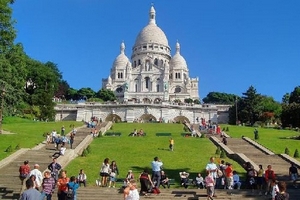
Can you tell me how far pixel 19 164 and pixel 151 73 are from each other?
9181cm

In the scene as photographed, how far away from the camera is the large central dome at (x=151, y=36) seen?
125 metres

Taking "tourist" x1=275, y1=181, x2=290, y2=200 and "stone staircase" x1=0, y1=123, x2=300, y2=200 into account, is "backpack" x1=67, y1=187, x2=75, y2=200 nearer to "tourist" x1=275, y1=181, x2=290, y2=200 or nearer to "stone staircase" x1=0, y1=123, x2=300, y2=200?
"stone staircase" x1=0, y1=123, x2=300, y2=200

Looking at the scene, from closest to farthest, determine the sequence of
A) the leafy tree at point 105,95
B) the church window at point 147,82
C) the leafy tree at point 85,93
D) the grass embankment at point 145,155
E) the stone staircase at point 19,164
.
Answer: the stone staircase at point 19,164, the grass embankment at point 145,155, the leafy tree at point 105,95, the leafy tree at point 85,93, the church window at point 147,82

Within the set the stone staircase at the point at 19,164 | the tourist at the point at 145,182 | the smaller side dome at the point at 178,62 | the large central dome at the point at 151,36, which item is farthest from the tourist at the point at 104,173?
the large central dome at the point at 151,36

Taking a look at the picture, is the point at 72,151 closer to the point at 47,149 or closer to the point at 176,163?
the point at 47,149

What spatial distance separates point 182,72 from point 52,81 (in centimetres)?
5255

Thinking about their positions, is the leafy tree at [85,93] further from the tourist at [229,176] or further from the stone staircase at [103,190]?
the tourist at [229,176]

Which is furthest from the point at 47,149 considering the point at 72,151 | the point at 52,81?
the point at 52,81

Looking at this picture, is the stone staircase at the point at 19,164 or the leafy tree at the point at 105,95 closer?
the stone staircase at the point at 19,164

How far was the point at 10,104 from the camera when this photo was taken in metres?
36.1

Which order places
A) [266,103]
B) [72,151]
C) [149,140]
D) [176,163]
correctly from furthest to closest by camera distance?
[266,103] → [149,140] → [72,151] → [176,163]

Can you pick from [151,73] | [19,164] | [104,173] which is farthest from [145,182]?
[151,73]

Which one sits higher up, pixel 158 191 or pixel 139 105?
pixel 139 105

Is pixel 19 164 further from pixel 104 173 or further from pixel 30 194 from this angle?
pixel 30 194
